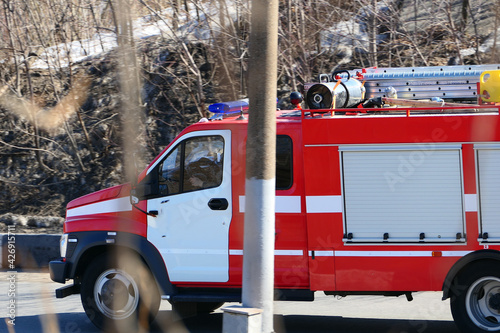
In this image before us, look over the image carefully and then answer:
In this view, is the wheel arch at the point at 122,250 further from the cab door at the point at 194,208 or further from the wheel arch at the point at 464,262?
the wheel arch at the point at 464,262

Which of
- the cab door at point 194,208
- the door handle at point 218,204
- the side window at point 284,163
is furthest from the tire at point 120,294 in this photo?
the side window at point 284,163

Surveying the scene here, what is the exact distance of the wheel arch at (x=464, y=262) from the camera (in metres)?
6.12

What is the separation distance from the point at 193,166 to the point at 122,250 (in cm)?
125

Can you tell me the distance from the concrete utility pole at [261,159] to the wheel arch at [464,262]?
1946 millimetres

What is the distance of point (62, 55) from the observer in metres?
16.4

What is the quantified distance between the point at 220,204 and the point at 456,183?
8.00 feet

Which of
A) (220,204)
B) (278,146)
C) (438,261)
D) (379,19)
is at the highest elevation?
(379,19)

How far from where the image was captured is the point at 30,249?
1127cm

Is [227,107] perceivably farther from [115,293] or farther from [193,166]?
[115,293]

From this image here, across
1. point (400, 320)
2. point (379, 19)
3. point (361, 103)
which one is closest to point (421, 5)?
point (379, 19)

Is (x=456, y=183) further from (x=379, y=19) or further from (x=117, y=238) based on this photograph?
(x=379, y=19)

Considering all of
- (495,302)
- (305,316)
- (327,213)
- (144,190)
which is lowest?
(305,316)

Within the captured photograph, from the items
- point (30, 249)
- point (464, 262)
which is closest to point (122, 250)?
point (464, 262)

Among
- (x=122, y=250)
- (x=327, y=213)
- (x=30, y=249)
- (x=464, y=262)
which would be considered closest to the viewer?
(x=464, y=262)
